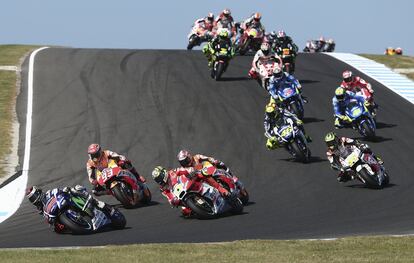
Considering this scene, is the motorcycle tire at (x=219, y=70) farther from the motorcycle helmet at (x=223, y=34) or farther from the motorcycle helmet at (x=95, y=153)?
the motorcycle helmet at (x=95, y=153)

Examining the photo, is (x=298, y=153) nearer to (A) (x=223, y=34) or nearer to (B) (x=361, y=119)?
(B) (x=361, y=119)

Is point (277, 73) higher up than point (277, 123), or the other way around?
point (277, 73)

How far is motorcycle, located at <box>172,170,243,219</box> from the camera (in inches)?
870

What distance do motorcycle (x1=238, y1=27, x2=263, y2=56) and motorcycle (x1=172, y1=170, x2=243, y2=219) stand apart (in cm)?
2591

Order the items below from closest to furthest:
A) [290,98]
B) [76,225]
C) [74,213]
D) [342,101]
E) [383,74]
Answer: [76,225] < [74,213] < [342,101] < [290,98] < [383,74]

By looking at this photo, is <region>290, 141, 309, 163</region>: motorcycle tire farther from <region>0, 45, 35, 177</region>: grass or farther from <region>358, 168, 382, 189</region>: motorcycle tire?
<region>0, 45, 35, 177</region>: grass

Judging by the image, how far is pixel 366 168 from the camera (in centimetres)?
2508

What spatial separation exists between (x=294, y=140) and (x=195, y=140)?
4.87m

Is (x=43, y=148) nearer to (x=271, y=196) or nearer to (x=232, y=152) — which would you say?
(x=232, y=152)

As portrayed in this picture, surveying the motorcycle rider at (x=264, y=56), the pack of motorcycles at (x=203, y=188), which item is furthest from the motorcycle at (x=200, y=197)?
the motorcycle rider at (x=264, y=56)

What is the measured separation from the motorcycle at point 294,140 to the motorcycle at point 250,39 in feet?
61.0

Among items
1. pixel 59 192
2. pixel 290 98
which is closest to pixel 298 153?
pixel 290 98

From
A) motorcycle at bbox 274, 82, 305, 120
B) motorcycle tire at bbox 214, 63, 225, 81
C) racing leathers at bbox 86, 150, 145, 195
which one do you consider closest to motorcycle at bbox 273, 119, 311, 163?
motorcycle at bbox 274, 82, 305, 120

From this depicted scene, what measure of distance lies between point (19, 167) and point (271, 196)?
352 inches
